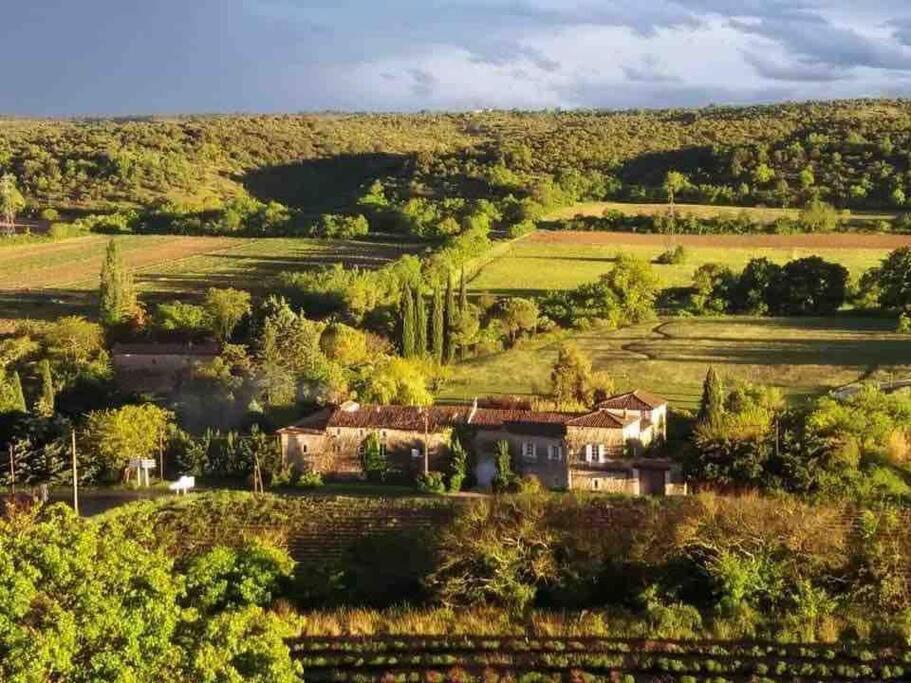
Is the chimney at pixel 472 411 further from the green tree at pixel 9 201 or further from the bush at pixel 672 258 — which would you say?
the green tree at pixel 9 201

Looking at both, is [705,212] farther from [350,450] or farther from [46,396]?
[46,396]

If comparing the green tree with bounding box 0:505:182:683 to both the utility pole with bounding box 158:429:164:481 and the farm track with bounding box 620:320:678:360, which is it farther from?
the farm track with bounding box 620:320:678:360

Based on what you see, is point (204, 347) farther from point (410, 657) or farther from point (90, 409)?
point (410, 657)

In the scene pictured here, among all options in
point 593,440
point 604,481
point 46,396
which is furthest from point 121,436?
point 604,481

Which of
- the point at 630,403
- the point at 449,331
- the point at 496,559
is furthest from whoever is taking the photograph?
the point at 449,331

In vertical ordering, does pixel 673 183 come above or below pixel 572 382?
above

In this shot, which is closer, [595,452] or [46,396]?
[595,452]

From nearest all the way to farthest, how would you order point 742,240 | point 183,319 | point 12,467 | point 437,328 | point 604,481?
point 604,481 < point 12,467 < point 437,328 < point 183,319 < point 742,240
